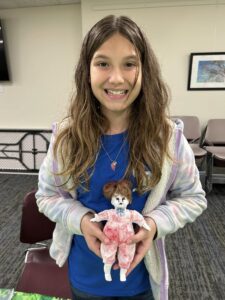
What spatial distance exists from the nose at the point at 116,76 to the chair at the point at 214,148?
106 inches

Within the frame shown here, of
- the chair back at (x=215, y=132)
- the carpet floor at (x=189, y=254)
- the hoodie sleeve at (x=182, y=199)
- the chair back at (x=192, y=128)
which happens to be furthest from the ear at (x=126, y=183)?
the chair back at (x=215, y=132)

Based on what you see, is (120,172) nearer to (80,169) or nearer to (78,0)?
(80,169)

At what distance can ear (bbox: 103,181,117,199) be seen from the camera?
2.22 ft

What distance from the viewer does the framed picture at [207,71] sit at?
3.53m

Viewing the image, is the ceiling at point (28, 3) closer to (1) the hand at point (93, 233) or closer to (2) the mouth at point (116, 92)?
(2) the mouth at point (116, 92)

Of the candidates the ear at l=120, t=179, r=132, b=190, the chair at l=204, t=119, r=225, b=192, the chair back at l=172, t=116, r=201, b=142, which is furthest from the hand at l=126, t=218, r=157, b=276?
the chair back at l=172, t=116, r=201, b=142

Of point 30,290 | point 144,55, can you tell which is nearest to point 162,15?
point 144,55

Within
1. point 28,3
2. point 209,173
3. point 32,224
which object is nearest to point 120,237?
point 32,224

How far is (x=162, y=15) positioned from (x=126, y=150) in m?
3.34

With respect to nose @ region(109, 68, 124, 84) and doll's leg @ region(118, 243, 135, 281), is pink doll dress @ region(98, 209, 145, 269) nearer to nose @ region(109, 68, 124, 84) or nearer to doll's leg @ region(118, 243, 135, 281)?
doll's leg @ region(118, 243, 135, 281)

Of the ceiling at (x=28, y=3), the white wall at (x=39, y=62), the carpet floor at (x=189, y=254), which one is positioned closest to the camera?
the carpet floor at (x=189, y=254)

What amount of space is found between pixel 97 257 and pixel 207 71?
3394mm

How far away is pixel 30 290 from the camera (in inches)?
47.6

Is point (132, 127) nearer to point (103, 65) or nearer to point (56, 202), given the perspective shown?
point (103, 65)
